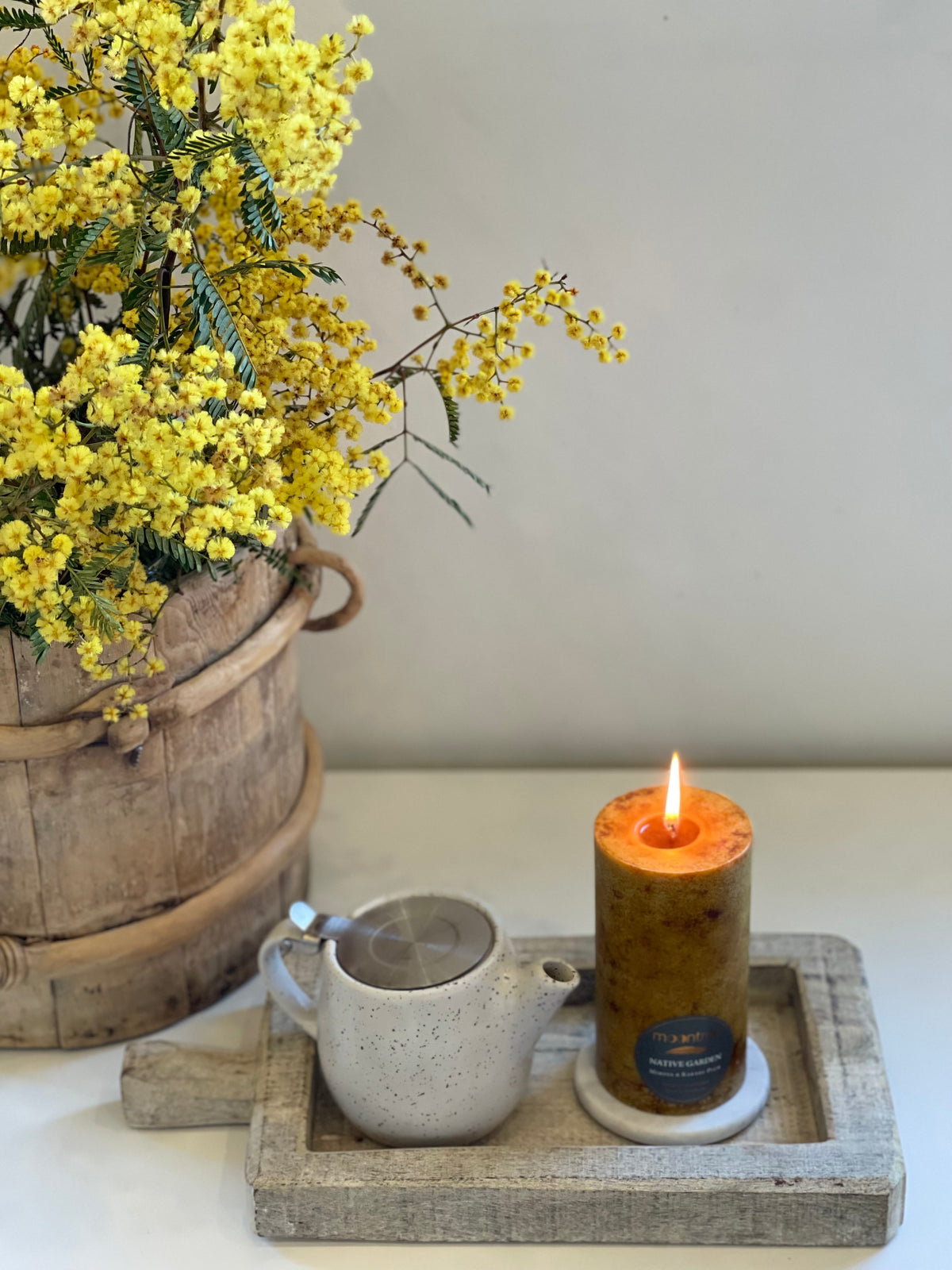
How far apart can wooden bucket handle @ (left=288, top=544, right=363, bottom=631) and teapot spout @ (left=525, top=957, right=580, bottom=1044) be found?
10.6 inches

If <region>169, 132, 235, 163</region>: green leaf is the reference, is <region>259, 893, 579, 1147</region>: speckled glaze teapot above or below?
below

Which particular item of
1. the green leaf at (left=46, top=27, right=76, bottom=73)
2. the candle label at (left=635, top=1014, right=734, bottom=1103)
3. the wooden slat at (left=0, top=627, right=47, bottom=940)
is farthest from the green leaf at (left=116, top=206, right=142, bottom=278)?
the candle label at (left=635, top=1014, right=734, bottom=1103)

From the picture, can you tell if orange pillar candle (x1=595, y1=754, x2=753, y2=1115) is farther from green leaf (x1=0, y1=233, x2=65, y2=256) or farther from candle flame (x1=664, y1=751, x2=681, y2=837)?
green leaf (x1=0, y1=233, x2=65, y2=256)

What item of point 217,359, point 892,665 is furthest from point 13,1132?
point 892,665

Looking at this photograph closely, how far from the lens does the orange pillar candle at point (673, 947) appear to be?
2.32 feet

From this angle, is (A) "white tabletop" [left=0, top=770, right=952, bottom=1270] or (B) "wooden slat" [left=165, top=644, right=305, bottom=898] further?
(B) "wooden slat" [left=165, top=644, right=305, bottom=898]

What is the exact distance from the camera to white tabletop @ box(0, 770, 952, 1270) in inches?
27.6

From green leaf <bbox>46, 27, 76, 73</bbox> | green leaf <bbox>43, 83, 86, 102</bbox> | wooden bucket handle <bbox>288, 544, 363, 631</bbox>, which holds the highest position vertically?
green leaf <bbox>46, 27, 76, 73</bbox>

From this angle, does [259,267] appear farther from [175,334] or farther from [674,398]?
[674,398]

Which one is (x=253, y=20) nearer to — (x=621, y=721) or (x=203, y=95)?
(x=203, y=95)

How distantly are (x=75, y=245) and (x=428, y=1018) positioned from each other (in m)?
0.42

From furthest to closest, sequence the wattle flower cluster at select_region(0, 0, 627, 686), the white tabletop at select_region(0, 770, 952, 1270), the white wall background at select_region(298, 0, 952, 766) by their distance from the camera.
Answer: the white wall background at select_region(298, 0, 952, 766) < the white tabletop at select_region(0, 770, 952, 1270) < the wattle flower cluster at select_region(0, 0, 627, 686)

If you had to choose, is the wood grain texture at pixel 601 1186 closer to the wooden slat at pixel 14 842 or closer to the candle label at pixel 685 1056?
the candle label at pixel 685 1056

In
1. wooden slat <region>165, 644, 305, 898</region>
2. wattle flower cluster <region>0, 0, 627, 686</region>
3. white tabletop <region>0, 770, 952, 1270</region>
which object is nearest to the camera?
wattle flower cluster <region>0, 0, 627, 686</region>
